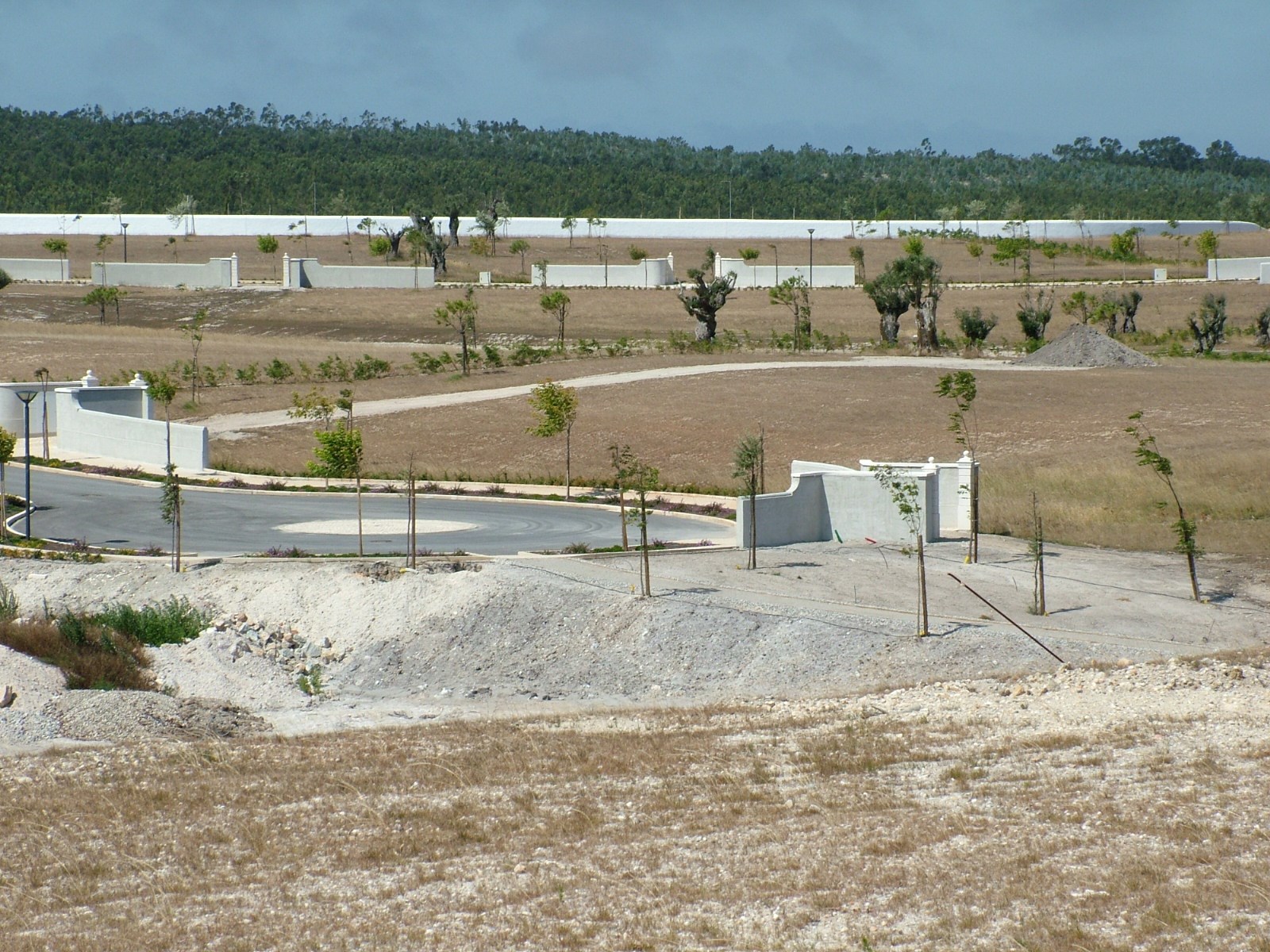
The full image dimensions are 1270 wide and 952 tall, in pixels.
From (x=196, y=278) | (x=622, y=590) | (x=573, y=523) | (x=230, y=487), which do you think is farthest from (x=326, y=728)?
(x=196, y=278)

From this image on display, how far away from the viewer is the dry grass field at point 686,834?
11.6 m

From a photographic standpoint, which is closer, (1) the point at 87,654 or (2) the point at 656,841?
(2) the point at 656,841

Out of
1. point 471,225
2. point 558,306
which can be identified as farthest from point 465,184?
point 558,306

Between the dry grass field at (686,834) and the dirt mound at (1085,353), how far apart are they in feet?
Answer: 144

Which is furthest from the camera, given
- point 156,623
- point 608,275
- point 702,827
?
point 608,275

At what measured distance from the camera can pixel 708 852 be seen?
13.4 meters

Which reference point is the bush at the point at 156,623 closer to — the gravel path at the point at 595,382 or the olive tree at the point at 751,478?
the olive tree at the point at 751,478

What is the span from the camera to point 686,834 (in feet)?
46.2

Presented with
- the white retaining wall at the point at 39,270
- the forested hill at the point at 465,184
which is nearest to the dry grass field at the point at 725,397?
the white retaining wall at the point at 39,270

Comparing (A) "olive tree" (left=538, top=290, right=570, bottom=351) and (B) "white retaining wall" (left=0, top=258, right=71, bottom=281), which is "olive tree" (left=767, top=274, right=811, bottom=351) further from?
(B) "white retaining wall" (left=0, top=258, right=71, bottom=281)

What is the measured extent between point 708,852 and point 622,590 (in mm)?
12648

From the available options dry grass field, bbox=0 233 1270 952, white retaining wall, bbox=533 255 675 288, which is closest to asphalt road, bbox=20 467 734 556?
dry grass field, bbox=0 233 1270 952

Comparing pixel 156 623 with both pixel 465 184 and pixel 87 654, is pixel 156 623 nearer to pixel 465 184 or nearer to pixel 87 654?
pixel 87 654

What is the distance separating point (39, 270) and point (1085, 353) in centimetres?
6888
